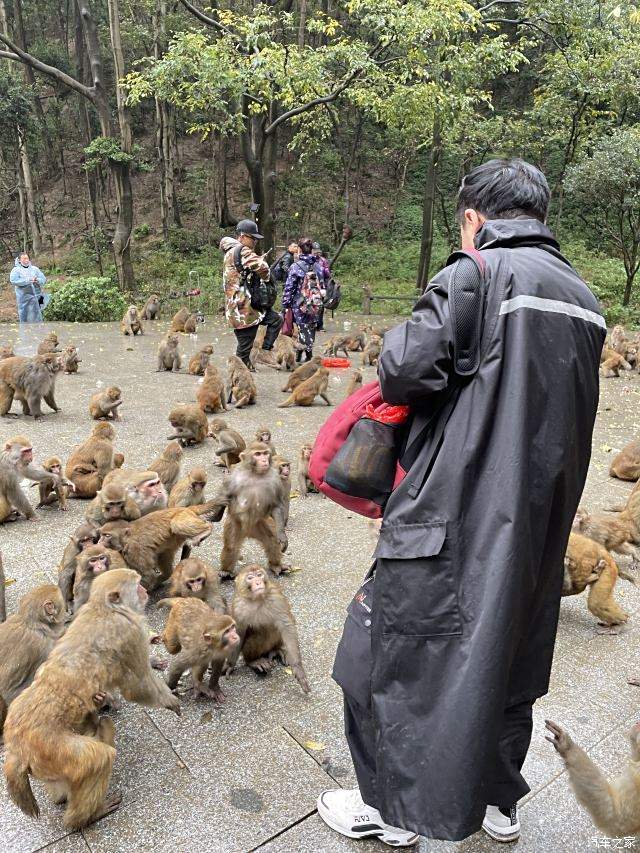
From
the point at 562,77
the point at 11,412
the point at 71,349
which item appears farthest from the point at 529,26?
the point at 11,412

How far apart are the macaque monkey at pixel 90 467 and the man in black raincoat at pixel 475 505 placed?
4.43m

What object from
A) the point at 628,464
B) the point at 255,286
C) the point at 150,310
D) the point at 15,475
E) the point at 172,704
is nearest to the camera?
the point at 172,704

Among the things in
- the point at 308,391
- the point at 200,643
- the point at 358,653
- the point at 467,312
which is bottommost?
the point at 308,391

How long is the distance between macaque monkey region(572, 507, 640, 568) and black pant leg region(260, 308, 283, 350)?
6.43 meters

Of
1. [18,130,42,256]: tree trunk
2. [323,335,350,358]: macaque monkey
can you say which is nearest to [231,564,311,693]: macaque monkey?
[323,335,350,358]: macaque monkey

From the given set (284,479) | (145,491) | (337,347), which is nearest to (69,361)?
(337,347)

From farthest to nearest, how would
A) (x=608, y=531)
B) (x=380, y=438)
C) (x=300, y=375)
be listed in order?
(x=300, y=375), (x=608, y=531), (x=380, y=438)

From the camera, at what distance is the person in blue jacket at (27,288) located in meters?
13.6

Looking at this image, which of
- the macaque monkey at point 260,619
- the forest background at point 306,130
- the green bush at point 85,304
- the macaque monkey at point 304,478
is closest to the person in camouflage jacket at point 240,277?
the forest background at point 306,130

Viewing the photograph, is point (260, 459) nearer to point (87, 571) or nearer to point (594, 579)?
point (87, 571)

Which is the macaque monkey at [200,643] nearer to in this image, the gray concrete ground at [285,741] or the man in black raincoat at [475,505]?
the gray concrete ground at [285,741]

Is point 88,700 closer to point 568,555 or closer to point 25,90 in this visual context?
point 568,555

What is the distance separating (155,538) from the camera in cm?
427

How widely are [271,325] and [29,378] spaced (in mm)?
4147
